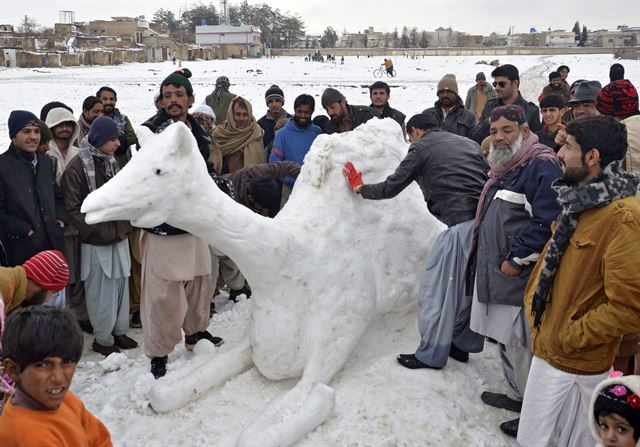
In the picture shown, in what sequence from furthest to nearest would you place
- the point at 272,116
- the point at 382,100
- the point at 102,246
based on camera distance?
the point at 272,116, the point at 382,100, the point at 102,246

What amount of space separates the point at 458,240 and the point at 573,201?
132 centimetres

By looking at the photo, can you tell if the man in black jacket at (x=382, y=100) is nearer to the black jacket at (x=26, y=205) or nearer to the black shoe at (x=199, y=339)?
the black shoe at (x=199, y=339)

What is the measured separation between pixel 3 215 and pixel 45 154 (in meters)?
0.65

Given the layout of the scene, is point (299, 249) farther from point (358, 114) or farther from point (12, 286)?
point (358, 114)

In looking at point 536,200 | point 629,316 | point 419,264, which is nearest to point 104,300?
point 419,264

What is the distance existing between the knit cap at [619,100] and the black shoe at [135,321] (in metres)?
4.71

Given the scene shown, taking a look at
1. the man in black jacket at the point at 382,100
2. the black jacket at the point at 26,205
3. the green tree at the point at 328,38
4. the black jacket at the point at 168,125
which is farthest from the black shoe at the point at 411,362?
the green tree at the point at 328,38

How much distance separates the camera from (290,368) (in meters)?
4.07

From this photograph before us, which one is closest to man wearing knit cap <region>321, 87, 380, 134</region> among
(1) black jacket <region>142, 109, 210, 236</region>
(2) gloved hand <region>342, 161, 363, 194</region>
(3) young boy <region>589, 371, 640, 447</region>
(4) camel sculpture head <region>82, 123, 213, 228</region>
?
(1) black jacket <region>142, 109, 210, 236</region>

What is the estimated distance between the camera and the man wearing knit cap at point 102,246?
5.08 meters

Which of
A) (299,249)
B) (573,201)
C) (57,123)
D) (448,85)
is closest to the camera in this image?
(573,201)

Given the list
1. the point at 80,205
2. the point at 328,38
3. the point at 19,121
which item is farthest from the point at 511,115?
the point at 328,38

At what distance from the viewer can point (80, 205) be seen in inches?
200

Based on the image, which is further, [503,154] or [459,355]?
[459,355]
